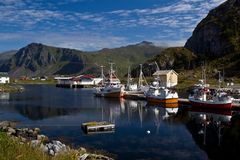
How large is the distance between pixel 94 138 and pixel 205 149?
1335cm

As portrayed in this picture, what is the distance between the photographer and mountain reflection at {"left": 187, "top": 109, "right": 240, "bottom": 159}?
36.4m

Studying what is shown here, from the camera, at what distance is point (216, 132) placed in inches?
1941

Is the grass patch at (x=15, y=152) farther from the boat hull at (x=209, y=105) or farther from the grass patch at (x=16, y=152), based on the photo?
the boat hull at (x=209, y=105)

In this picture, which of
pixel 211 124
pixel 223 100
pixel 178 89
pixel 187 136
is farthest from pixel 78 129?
pixel 178 89

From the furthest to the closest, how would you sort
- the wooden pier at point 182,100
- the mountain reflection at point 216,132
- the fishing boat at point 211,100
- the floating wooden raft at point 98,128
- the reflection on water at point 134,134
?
the wooden pier at point 182,100 < the fishing boat at point 211,100 < the floating wooden raft at point 98,128 < the reflection on water at point 134,134 < the mountain reflection at point 216,132

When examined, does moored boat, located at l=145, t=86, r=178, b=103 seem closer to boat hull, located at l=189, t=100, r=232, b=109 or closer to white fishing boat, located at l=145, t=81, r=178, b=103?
white fishing boat, located at l=145, t=81, r=178, b=103

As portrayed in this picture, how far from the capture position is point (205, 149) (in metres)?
39.6

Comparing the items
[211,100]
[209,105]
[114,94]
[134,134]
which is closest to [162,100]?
[211,100]

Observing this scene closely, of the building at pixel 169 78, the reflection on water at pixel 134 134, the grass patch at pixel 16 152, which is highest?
the building at pixel 169 78

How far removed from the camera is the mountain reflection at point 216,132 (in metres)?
36.4

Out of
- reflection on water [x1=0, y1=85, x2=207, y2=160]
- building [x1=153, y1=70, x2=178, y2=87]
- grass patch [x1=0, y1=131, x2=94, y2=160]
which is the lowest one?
reflection on water [x1=0, y1=85, x2=207, y2=160]

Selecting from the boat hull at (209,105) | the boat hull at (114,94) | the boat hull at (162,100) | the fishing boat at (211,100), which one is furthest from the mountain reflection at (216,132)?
the boat hull at (114,94)

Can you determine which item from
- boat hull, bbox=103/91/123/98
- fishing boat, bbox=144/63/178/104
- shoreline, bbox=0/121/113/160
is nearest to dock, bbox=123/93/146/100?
→ boat hull, bbox=103/91/123/98

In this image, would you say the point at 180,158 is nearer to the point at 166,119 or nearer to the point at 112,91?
the point at 166,119
